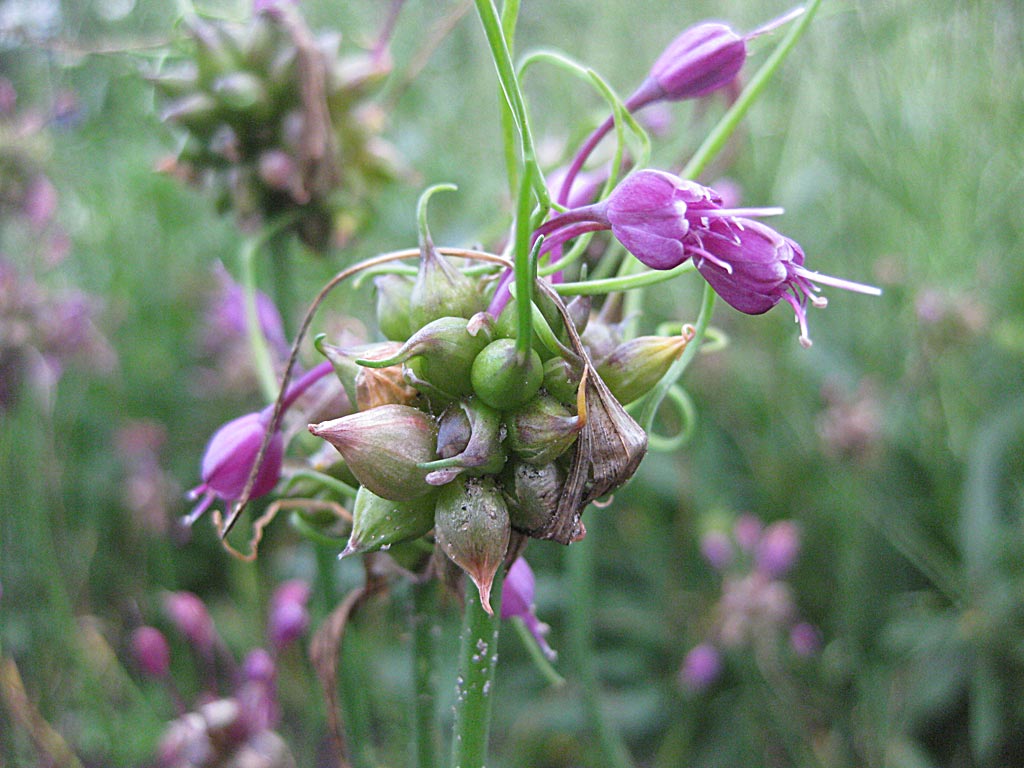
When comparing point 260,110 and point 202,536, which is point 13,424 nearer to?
point 202,536

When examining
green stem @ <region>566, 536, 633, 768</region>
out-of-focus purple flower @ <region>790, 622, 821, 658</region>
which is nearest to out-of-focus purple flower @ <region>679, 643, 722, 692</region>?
out-of-focus purple flower @ <region>790, 622, 821, 658</region>

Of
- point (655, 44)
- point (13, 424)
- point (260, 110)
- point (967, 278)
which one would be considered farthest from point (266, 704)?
point (655, 44)

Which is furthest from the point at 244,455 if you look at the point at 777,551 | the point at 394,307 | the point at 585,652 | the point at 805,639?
the point at 805,639

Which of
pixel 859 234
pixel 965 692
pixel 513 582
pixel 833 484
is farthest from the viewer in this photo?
pixel 859 234

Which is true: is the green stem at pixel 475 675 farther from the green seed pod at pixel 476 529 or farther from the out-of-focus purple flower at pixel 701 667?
the out-of-focus purple flower at pixel 701 667

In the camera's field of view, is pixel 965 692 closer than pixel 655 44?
Yes

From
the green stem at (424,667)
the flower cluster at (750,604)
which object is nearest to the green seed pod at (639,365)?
the green stem at (424,667)

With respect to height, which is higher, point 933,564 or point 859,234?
point 859,234
